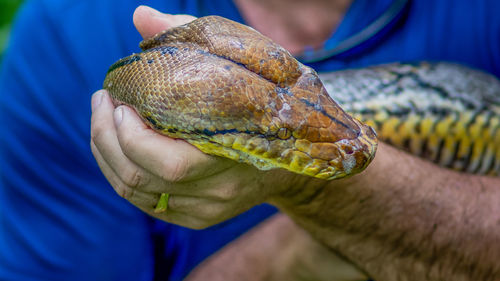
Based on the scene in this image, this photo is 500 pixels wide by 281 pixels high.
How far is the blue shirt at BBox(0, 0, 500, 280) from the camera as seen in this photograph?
3084 mm

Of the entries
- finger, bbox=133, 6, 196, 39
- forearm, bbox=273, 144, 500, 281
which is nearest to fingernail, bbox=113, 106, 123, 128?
finger, bbox=133, 6, 196, 39

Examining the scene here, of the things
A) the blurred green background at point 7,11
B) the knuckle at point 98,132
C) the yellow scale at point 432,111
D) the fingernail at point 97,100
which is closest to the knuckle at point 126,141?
the knuckle at point 98,132

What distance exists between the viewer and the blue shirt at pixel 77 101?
10.1ft

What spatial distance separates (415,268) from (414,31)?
1461mm

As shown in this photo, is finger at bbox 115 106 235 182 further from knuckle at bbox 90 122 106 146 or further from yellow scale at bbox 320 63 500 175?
yellow scale at bbox 320 63 500 175

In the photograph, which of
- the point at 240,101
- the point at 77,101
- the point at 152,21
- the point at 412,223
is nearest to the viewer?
the point at 240,101

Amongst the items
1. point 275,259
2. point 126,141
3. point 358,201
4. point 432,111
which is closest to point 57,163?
point 275,259

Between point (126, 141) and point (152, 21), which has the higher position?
point (152, 21)

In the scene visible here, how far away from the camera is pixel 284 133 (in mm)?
1532

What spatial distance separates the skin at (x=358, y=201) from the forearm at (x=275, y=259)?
0.11 ft

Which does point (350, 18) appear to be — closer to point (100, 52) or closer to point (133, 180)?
point (100, 52)

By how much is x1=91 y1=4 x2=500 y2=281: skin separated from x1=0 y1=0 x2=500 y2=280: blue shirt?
936 mm

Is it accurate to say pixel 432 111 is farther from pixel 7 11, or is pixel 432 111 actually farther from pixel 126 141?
pixel 7 11

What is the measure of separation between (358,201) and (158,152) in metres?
0.99
